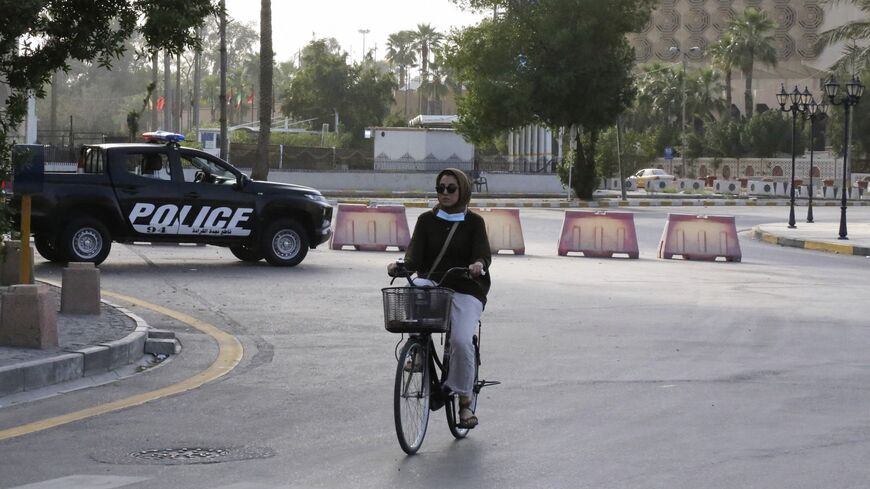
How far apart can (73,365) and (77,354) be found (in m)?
0.14

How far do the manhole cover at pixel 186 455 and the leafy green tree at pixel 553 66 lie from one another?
46.2 m

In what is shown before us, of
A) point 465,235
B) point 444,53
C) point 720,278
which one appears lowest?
point 720,278

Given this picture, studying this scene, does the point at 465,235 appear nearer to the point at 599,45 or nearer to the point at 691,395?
the point at 691,395

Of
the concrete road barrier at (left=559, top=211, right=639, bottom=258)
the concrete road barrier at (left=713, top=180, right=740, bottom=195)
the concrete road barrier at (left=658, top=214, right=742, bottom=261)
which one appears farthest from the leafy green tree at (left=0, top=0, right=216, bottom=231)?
the concrete road barrier at (left=713, top=180, right=740, bottom=195)

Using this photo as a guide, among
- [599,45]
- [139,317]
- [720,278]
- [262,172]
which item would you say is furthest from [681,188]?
[139,317]

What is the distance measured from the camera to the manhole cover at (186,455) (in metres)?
7.51

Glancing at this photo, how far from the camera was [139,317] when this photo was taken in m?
13.7

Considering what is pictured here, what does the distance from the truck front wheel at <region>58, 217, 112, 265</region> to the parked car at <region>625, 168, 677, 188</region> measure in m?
64.5

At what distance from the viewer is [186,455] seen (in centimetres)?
768

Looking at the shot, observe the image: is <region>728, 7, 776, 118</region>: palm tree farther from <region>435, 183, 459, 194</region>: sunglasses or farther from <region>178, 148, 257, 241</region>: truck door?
<region>435, 183, 459, 194</region>: sunglasses

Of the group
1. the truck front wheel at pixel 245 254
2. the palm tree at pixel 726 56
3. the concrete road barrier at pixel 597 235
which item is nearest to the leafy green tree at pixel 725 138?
the palm tree at pixel 726 56

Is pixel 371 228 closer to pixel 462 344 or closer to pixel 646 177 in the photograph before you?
pixel 462 344

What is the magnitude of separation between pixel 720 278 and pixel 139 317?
10.0 m

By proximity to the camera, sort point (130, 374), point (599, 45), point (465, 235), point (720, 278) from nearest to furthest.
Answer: point (465, 235) < point (130, 374) < point (720, 278) < point (599, 45)
